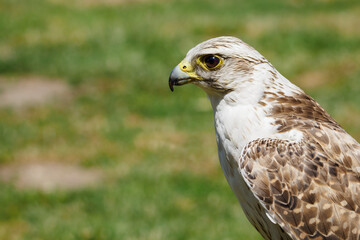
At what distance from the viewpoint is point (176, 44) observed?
11.7m

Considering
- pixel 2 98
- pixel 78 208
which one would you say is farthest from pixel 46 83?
pixel 78 208

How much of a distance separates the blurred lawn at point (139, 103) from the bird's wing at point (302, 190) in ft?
9.11

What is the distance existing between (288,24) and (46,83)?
5.37 m

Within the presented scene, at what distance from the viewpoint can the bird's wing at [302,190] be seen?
10.3 ft

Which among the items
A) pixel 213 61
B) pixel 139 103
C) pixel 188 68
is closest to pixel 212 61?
pixel 213 61

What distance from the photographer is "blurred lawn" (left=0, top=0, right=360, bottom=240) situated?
6344mm

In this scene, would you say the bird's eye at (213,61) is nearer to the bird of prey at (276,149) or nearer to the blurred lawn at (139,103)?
the bird of prey at (276,149)

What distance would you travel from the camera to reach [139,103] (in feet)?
31.5

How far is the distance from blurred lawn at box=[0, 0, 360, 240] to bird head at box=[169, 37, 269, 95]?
8.49 ft

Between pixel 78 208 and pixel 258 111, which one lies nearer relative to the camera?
pixel 258 111

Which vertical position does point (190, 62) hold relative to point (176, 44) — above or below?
above

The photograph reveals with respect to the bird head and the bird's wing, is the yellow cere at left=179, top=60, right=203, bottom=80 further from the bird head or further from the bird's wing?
the bird's wing

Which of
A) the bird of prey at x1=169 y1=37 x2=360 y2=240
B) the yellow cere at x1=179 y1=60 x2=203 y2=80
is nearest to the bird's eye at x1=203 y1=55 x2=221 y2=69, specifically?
the bird of prey at x1=169 y1=37 x2=360 y2=240

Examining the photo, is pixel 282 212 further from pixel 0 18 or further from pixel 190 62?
pixel 0 18
